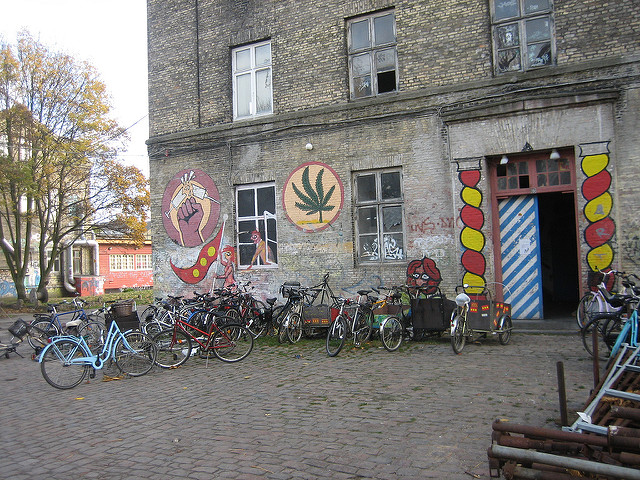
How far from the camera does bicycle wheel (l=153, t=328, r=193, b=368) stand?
28.2ft

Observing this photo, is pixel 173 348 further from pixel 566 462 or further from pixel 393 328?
pixel 566 462

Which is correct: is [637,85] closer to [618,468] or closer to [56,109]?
[618,468]

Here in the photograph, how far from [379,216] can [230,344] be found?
4867 mm

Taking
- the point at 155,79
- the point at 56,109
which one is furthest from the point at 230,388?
the point at 56,109

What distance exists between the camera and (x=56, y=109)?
23031 millimetres

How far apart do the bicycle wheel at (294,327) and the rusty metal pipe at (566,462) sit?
23.2ft

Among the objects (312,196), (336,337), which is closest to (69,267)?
(312,196)

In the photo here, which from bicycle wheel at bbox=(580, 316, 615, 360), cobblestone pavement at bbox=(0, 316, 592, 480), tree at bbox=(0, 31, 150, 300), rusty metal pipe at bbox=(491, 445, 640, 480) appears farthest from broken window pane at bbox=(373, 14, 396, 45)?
tree at bbox=(0, 31, 150, 300)

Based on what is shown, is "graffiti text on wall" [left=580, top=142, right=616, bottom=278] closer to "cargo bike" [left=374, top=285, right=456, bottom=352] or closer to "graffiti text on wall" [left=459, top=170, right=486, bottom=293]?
"graffiti text on wall" [left=459, top=170, right=486, bottom=293]

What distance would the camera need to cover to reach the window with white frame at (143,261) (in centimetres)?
4066

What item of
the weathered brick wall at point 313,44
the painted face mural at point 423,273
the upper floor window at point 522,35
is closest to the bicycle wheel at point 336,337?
the painted face mural at point 423,273

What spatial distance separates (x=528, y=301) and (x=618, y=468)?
321 inches

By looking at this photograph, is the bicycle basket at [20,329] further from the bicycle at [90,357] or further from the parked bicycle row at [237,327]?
the bicycle at [90,357]

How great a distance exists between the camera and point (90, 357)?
25.6ft
